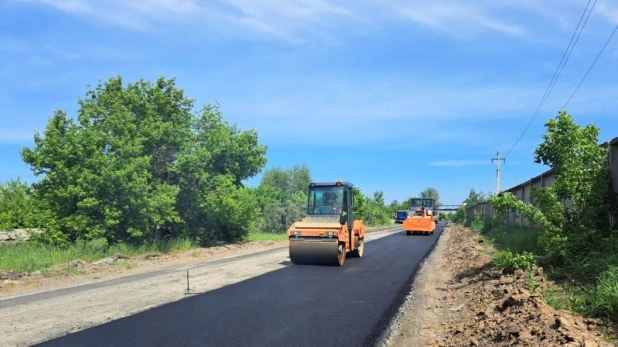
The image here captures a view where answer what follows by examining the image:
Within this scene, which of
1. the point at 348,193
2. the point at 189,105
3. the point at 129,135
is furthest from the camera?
the point at 189,105

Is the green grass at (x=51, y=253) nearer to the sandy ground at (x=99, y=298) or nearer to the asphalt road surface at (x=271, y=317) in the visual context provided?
the sandy ground at (x=99, y=298)

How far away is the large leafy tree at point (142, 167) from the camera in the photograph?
60.2 ft

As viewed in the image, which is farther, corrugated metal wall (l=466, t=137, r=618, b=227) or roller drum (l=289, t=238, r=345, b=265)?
roller drum (l=289, t=238, r=345, b=265)

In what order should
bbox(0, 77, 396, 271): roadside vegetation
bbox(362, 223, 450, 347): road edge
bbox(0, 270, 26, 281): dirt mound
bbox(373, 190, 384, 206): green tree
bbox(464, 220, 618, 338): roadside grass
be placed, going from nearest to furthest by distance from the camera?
bbox(464, 220, 618, 338): roadside grass < bbox(362, 223, 450, 347): road edge < bbox(0, 270, 26, 281): dirt mound < bbox(0, 77, 396, 271): roadside vegetation < bbox(373, 190, 384, 206): green tree

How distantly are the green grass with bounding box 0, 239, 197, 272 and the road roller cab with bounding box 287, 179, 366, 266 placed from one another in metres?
7.99

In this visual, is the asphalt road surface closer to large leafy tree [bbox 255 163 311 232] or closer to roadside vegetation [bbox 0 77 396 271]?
A: roadside vegetation [bbox 0 77 396 271]

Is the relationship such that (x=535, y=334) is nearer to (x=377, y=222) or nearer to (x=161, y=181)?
(x=161, y=181)

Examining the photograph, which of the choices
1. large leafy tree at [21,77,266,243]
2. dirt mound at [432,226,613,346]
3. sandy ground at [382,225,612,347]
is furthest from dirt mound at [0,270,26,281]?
dirt mound at [432,226,613,346]

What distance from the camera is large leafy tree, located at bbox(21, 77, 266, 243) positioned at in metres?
18.3

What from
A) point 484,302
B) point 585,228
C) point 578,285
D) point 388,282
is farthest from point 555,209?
point 388,282

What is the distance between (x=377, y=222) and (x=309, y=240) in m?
55.5

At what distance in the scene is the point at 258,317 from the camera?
7.90 meters

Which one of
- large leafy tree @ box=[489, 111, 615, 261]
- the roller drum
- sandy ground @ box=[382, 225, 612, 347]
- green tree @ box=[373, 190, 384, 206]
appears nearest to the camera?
sandy ground @ box=[382, 225, 612, 347]

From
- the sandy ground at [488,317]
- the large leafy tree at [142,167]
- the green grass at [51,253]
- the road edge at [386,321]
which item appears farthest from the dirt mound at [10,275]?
the sandy ground at [488,317]
